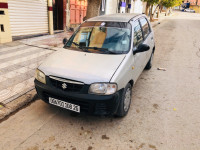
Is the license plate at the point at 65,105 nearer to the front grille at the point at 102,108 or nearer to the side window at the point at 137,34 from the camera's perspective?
the front grille at the point at 102,108

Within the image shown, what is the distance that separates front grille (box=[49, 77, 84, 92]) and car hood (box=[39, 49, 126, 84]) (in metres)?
0.06

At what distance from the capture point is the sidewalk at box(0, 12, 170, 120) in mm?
3750

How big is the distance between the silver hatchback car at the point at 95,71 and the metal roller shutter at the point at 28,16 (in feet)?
19.5

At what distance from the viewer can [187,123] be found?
325 cm

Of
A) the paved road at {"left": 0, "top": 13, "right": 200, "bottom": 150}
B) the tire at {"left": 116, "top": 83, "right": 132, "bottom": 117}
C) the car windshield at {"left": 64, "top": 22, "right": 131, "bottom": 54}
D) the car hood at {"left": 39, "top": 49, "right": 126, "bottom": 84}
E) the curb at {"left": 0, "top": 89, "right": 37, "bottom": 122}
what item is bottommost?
the paved road at {"left": 0, "top": 13, "right": 200, "bottom": 150}

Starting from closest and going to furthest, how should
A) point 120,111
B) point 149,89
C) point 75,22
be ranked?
point 120,111, point 149,89, point 75,22

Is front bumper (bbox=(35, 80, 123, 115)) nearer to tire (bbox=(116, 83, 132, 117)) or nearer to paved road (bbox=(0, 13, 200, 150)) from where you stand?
tire (bbox=(116, 83, 132, 117))

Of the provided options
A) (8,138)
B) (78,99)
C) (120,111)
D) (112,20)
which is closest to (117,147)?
(120,111)

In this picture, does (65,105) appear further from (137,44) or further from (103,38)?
(137,44)

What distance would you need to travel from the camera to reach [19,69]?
17.5 ft

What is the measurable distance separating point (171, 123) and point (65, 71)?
2.15 m

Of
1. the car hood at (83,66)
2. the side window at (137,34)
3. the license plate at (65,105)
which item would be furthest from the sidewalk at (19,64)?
the side window at (137,34)

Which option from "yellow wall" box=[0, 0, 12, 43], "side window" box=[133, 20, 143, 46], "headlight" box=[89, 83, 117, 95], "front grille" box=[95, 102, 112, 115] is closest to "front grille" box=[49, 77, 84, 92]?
"headlight" box=[89, 83, 117, 95]

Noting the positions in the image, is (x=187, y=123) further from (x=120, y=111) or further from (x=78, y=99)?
(x=78, y=99)
